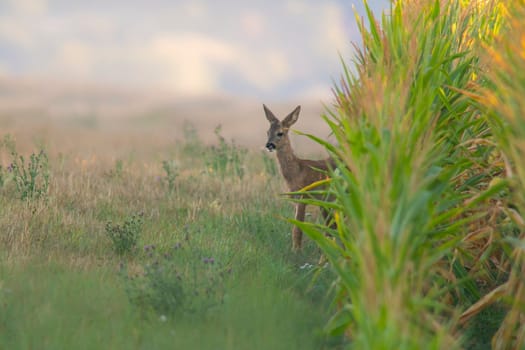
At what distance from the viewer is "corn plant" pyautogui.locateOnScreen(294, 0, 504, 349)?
452 centimetres

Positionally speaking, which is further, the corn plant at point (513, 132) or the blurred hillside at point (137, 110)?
the blurred hillside at point (137, 110)

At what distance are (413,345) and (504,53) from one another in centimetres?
267

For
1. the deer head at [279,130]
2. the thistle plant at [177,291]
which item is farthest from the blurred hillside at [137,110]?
the thistle plant at [177,291]

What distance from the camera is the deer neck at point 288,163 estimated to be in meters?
10.8

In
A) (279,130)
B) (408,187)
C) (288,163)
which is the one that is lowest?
(408,187)

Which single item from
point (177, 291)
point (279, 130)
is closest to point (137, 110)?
point (279, 130)

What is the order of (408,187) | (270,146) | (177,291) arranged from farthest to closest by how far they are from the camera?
(270,146) → (177,291) → (408,187)

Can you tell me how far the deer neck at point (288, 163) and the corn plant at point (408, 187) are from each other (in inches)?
112

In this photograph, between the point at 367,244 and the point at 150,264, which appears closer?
the point at 367,244

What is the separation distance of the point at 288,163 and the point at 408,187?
19.6 ft

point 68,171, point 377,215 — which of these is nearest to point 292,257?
point 377,215

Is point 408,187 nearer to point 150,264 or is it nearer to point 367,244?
point 367,244

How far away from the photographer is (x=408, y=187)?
190 inches

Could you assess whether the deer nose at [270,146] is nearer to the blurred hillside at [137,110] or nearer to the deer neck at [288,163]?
the deer neck at [288,163]
